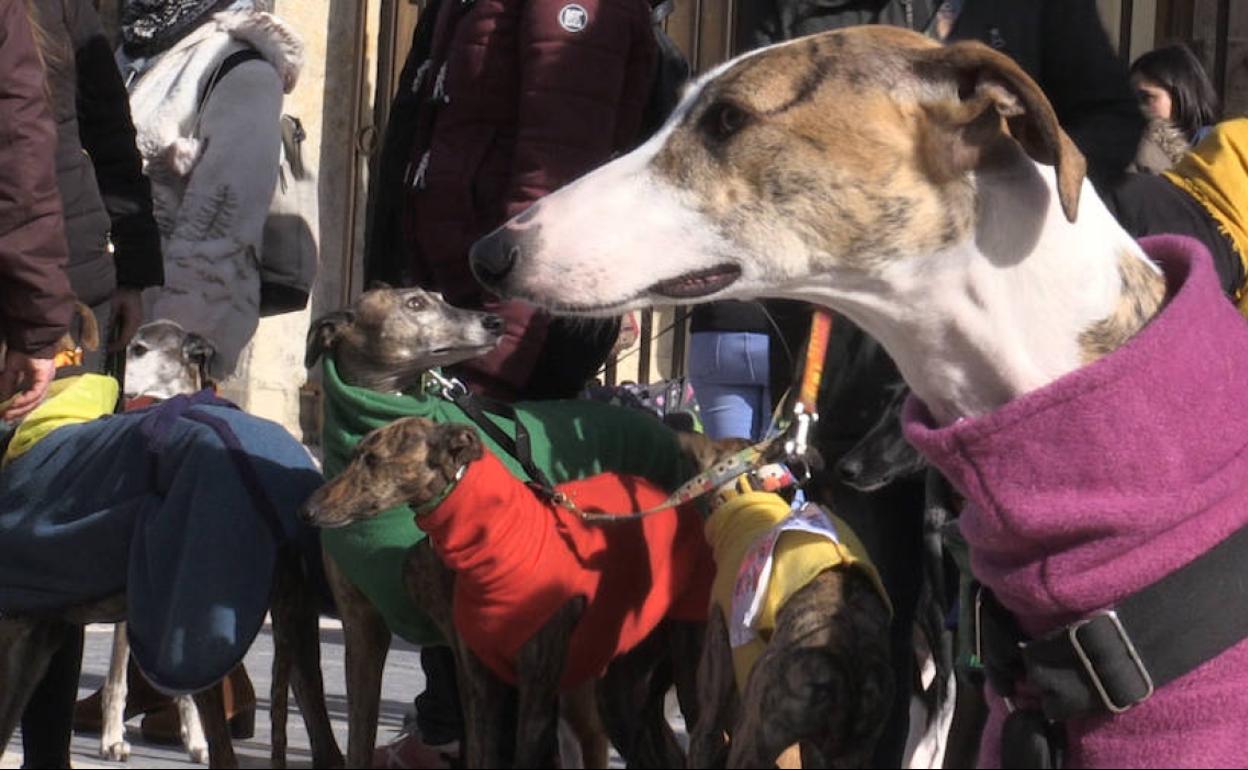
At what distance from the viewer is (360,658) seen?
631 centimetres

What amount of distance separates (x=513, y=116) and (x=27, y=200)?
1553mm

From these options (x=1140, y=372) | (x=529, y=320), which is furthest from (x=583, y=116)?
(x=1140, y=372)

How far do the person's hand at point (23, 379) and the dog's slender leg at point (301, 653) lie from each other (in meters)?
1.16

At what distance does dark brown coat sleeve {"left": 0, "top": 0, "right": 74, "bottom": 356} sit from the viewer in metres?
4.89

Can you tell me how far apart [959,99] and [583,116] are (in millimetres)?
2766

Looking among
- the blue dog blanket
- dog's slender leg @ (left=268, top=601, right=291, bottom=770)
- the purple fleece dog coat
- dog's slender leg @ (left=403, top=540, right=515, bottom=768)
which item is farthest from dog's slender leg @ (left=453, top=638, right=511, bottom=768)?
the purple fleece dog coat

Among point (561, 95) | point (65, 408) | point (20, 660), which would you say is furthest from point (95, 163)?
point (561, 95)

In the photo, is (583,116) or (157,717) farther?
(157,717)

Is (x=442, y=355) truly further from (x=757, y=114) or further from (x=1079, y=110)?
(x=757, y=114)

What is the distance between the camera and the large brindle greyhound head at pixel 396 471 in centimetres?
570

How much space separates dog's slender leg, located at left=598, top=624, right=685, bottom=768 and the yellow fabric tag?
5.22 feet

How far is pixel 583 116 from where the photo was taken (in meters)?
5.95

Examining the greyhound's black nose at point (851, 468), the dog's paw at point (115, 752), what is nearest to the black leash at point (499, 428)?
the greyhound's black nose at point (851, 468)

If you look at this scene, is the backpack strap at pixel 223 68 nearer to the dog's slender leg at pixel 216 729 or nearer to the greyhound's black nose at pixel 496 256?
the dog's slender leg at pixel 216 729
